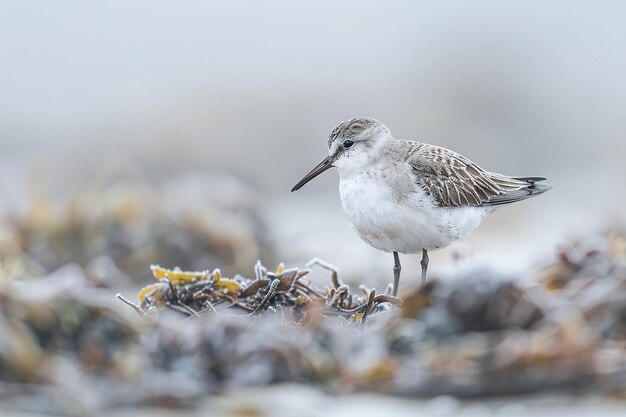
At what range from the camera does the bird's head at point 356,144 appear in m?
4.32

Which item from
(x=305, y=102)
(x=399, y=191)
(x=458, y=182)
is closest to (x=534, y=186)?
(x=458, y=182)

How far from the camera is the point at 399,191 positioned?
420 centimetres

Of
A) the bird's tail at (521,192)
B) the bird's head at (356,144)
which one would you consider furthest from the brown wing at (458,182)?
the bird's head at (356,144)

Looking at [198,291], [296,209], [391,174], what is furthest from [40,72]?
[198,291]

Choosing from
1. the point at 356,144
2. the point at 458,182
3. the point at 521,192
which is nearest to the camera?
the point at 356,144

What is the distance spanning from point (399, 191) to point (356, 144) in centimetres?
30

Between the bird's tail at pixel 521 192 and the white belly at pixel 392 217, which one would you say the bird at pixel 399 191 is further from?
the bird's tail at pixel 521 192

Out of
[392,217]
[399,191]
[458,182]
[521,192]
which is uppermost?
[521,192]

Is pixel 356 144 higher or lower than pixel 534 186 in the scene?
lower

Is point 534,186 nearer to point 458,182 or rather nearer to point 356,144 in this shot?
point 458,182

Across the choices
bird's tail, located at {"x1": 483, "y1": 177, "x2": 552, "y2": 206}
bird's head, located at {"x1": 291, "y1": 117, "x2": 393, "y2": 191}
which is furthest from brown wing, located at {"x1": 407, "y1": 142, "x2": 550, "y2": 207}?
bird's head, located at {"x1": 291, "y1": 117, "x2": 393, "y2": 191}

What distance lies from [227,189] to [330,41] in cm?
586

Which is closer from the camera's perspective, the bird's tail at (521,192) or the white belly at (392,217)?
the white belly at (392,217)

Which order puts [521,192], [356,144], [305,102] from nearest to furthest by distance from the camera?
[356,144], [521,192], [305,102]
